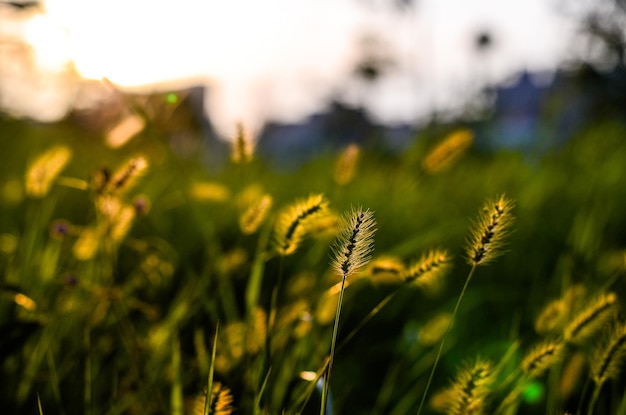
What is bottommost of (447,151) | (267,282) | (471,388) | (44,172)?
(471,388)

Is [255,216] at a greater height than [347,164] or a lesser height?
lesser

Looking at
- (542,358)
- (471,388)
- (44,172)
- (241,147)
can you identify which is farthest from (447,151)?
(44,172)

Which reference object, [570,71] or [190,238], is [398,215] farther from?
[570,71]

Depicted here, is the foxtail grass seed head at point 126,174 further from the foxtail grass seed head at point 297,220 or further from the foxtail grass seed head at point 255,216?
the foxtail grass seed head at point 297,220

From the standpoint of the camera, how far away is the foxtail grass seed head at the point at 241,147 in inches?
48.4

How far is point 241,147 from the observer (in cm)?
124

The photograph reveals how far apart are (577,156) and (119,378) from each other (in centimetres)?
313

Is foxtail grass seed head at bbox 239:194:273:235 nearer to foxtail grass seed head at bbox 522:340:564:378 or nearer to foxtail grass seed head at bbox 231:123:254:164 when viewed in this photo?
foxtail grass seed head at bbox 231:123:254:164

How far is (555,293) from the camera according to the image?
6.04 feet

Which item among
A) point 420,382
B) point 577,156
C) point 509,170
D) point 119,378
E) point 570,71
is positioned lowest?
point 119,378

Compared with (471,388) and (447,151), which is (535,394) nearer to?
(447,151)

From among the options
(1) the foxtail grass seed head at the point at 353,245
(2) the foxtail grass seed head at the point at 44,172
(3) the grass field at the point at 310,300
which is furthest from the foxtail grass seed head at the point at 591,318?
(2) the foxtail grass seed head at the point at 44,172

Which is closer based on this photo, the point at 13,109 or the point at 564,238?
the point at 564,238

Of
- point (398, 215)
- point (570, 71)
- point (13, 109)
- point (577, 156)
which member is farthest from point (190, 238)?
point (13, 109)
